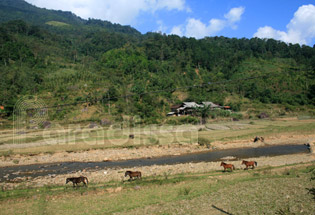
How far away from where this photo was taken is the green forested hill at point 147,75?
6247 centimetres

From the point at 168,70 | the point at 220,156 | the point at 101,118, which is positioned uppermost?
the point at 168,70

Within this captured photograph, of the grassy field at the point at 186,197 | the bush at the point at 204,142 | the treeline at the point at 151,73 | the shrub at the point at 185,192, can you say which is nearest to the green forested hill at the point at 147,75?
the treeline at the point at 151,73

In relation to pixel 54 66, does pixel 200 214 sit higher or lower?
lower

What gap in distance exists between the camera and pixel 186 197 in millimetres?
12227

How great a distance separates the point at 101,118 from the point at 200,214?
45.9 m

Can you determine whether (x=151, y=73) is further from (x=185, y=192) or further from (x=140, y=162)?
(x=185, y=192)

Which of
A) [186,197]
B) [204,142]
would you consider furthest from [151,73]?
[186,197]

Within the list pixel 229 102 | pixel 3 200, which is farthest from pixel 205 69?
pixel 3 200

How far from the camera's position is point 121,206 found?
38.3ft

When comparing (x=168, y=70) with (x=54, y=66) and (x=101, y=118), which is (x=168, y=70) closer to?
(x=54, y=66)

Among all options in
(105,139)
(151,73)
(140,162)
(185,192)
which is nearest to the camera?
(185,192)

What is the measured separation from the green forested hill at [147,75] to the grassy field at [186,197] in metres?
22.5

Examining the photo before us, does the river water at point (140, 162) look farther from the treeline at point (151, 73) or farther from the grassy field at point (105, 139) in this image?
the treeline at point (151, 73)

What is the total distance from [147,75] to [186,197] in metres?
76.0
